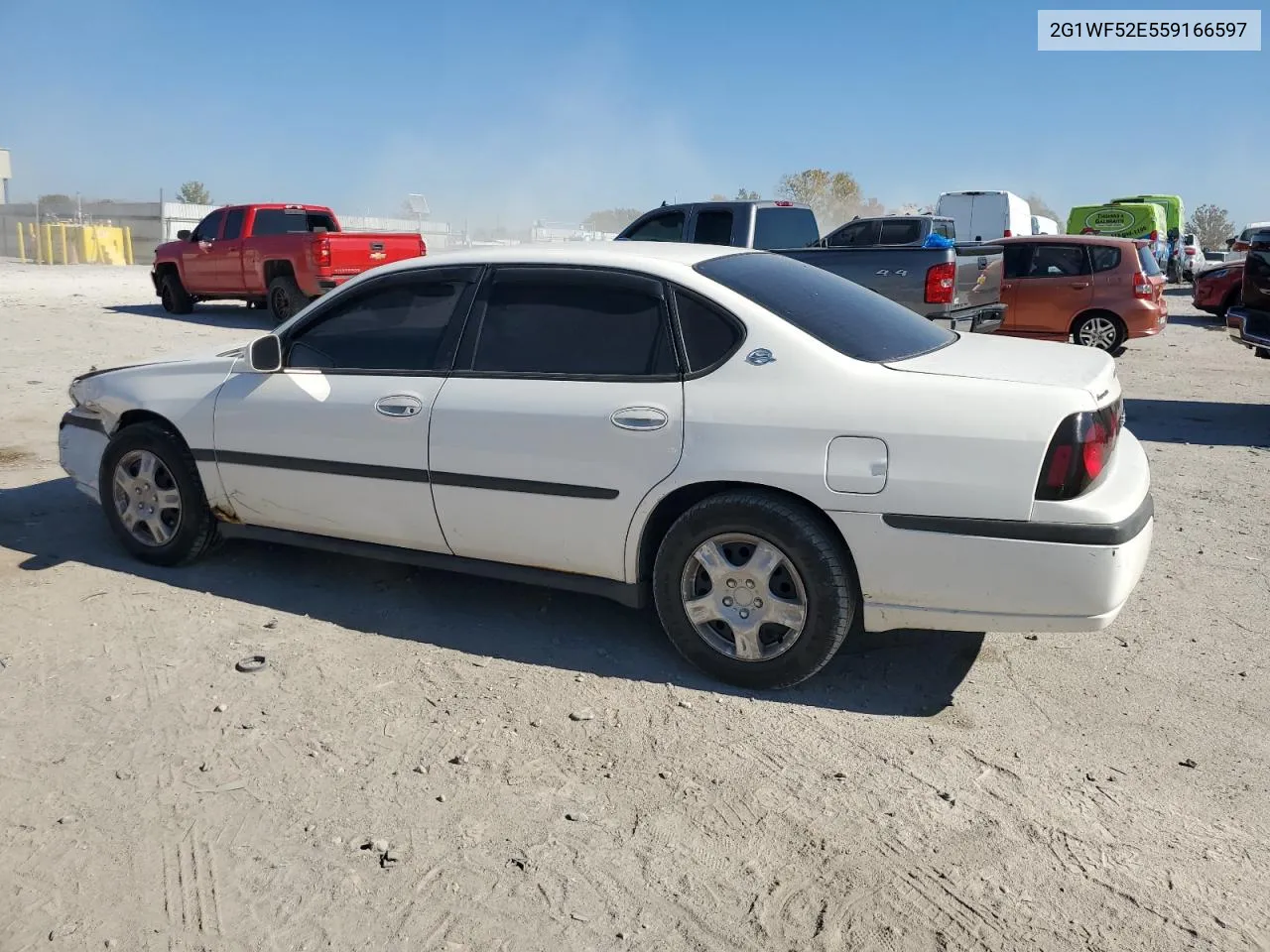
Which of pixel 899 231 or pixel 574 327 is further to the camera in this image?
pixel 899 231

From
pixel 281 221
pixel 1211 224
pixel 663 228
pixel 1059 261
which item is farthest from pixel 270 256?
pixel 1211 224

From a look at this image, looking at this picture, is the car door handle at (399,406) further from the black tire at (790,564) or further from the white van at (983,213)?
the white van at (983,213)

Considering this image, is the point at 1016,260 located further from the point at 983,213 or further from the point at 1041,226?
the point at 1041,226

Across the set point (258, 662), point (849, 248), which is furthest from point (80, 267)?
point (258, 662)

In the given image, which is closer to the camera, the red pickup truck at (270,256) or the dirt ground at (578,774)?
the dirt ground at (578,774)

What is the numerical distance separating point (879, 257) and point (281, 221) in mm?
10850

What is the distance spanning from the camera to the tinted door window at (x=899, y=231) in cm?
1736

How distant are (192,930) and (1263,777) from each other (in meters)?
3.13

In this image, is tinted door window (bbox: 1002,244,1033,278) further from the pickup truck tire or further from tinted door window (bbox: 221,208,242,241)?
tinted door window (bbox: 221,208,242,241)

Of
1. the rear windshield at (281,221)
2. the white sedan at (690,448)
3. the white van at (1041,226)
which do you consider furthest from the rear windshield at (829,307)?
the white van at (1041,226)

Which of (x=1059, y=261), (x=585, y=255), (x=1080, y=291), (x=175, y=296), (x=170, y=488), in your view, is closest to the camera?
(x=585, y=255)

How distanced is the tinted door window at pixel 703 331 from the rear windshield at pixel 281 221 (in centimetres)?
1442

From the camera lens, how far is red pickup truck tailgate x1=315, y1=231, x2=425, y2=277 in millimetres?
15629

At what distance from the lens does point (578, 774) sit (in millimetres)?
3422
